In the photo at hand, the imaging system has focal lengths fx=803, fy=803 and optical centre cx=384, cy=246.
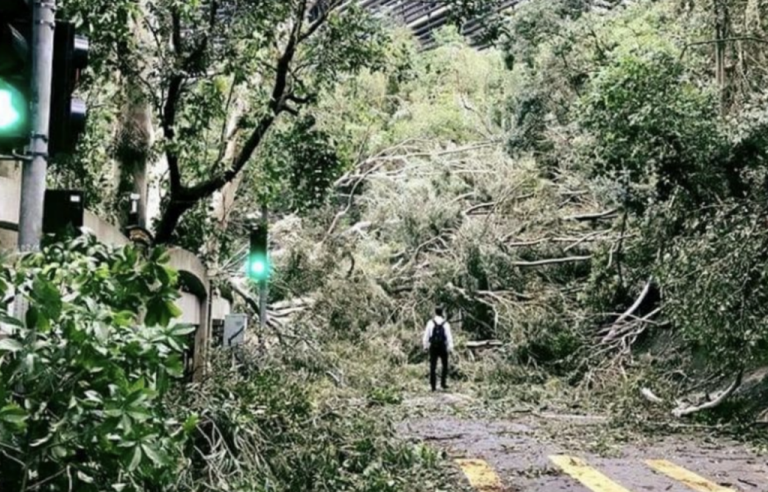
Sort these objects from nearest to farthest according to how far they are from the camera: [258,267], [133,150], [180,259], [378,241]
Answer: [180,259]
[133,150]
[258,267]
[378,241]

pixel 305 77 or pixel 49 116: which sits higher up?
pixel 305 77

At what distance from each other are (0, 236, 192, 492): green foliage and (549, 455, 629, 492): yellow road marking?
15.2 feet

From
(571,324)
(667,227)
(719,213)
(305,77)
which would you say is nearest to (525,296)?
(571,324)

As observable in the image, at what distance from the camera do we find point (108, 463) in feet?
11.6

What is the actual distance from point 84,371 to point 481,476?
16.8 feet

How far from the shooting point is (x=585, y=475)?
7711 mm

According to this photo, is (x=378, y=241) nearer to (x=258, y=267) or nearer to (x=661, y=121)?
(x=258, y=267)

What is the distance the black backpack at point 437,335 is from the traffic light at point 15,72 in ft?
41.9

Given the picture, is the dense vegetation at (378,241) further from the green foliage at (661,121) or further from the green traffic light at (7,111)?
the green traffic light at (7,111)

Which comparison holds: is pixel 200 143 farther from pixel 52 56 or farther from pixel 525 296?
pixel 525 296

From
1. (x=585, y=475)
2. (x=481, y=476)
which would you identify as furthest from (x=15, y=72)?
(x=585, y=475)

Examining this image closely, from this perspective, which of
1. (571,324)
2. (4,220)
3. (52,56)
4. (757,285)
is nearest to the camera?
(52,56)

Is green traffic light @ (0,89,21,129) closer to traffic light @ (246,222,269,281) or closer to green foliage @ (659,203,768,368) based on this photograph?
traffic light @ (246,222,269,281)

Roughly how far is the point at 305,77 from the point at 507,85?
12.6 metres
